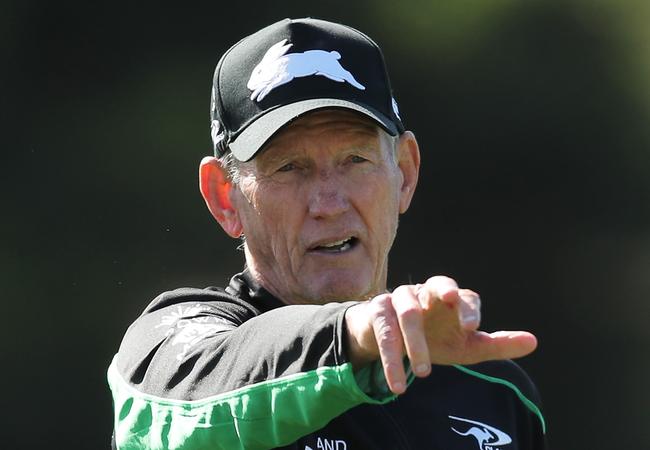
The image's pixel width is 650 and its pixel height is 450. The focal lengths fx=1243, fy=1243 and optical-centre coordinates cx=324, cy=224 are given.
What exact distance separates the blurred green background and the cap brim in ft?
5.13

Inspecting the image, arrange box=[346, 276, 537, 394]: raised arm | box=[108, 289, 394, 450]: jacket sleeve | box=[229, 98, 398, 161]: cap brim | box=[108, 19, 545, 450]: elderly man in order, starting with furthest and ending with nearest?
1. box=[229, 98, 398, 161]: cap brim
2. box=[108, 19, 545, 450]: elderly man
3. box=[108, 289, 394, 450]: jacket sleeve
4. box=[346, 276, 537, 394]: raised arm

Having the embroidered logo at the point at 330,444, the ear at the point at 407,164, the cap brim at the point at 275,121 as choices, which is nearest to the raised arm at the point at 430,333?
the embroidered logo at the point at 330,444

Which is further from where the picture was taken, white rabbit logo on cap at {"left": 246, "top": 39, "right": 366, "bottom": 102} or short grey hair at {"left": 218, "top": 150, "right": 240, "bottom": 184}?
short grey hair at {"left": 218, "top": 150, "right": 240, "bottom": 184}

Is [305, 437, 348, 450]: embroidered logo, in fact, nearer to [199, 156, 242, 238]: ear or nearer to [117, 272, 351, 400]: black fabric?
[117, 272, 351, 400]: black fabric

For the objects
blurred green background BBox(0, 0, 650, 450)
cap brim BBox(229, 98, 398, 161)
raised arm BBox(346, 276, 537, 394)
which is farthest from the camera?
blurred green background BBox(0, 0, 650, 450)

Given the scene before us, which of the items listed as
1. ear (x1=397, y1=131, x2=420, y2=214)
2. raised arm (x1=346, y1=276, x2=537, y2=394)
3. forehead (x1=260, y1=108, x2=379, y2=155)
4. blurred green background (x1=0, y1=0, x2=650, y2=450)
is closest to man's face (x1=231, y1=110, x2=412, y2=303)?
forehead (x1=260, y1=108, x2=379, y2=155)

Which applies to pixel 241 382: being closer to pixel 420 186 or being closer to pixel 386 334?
pixel 386 334

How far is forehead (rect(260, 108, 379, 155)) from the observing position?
2.08 meters

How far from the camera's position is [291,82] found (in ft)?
6.83

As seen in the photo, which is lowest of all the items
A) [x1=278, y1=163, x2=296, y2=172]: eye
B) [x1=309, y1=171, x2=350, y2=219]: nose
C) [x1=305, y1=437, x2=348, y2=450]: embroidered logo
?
[x1=305, y1=437, x2=348, y2=450]: embroidered logo

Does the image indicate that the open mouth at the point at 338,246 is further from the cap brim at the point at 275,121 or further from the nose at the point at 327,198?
the cap brim at the point at 275,121

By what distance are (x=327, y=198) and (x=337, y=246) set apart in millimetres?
91

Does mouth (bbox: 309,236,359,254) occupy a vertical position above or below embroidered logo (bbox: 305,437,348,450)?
above

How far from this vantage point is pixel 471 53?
389cm
